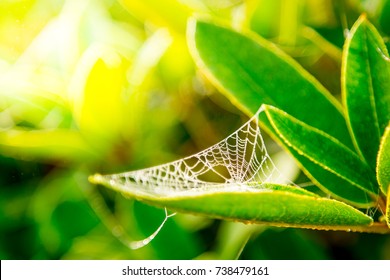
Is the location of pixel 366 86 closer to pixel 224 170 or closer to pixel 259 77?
pixel 259 77

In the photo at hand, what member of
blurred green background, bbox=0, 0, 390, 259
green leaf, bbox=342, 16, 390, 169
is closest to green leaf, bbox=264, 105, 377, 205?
green leaf, bbox=342, 16, 390, 169

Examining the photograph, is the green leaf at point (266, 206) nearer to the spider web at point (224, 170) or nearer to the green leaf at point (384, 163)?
the green leaf at point (384, 163)

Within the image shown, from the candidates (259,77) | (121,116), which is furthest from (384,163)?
(121,116)

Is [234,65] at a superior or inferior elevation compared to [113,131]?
superior

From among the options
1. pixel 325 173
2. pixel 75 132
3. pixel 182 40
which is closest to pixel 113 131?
pixel 75 132

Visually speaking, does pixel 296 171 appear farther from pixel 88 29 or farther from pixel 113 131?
pixel 88 29

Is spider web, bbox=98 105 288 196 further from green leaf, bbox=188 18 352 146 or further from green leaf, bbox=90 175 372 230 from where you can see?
green leaf, bbox=90 175 372 230
